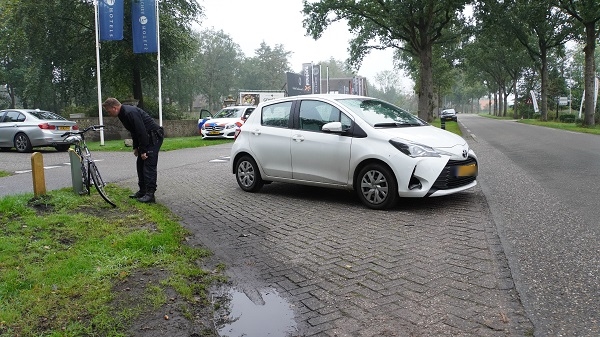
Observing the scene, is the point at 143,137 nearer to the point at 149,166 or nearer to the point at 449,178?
the point at 149,166

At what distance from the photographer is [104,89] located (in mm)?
34688

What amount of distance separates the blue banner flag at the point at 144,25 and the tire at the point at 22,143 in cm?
573

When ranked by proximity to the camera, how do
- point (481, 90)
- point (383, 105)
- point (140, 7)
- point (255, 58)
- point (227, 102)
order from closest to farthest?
1. point (383, 105)
2. point (140, 7)
3. point (227, 102)
4. point (255, 58)
5. point (481, 90)

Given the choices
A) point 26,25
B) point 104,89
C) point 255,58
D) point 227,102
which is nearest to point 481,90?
point 255,58

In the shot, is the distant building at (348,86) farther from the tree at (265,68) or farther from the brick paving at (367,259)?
the brick paving at (367,259)

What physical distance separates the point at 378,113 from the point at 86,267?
487cm

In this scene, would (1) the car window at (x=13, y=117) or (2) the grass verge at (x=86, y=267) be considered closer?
(2) the grass verge at (x=86, y=267)

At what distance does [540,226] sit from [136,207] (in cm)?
547

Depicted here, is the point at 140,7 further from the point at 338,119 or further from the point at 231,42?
the point at 231,42

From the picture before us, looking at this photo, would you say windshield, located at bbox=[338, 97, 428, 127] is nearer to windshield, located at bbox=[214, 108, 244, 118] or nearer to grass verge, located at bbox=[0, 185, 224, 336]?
grass verge, located at bbox=[0, 185, 224, 336]

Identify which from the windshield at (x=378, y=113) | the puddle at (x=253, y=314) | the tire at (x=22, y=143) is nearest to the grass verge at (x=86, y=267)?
the puddle at (x=253, y=314)

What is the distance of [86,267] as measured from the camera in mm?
4398

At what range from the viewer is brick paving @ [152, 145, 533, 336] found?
3.44m

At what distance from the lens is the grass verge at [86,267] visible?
346cm
